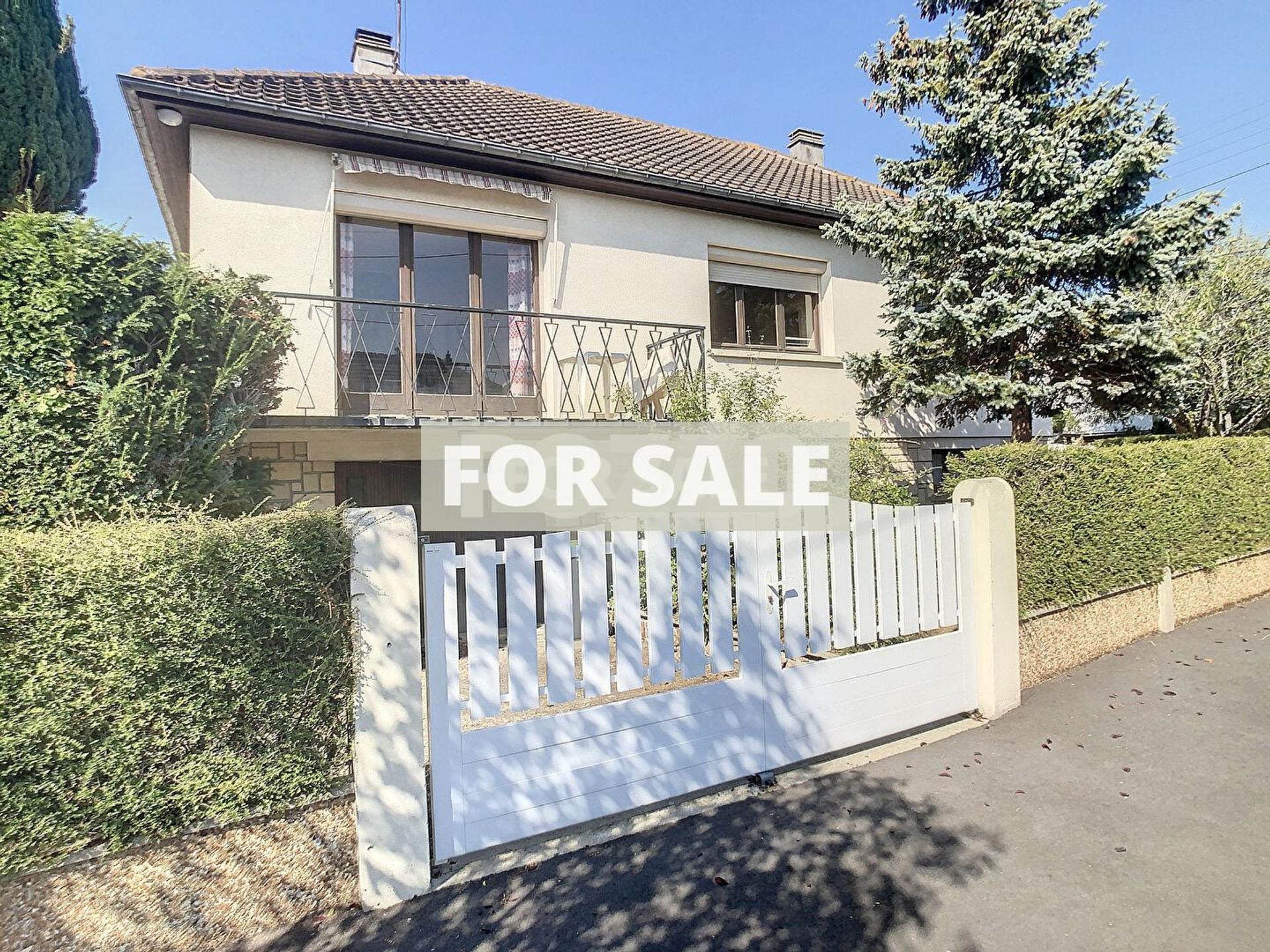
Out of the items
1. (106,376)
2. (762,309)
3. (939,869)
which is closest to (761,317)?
(762,309)

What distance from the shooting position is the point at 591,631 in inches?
139

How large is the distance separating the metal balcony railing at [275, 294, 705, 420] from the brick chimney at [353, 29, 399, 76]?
6.15 m

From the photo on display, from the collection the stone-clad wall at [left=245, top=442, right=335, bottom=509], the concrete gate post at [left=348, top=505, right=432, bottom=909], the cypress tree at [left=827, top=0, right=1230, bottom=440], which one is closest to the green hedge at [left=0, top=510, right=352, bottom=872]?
the concrete gate post at [left=348, top=505, right=432, bottom=909]

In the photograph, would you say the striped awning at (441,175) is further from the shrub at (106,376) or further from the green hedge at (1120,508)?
the green hedge at (1120,508)

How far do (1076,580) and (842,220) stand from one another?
21.0 feet

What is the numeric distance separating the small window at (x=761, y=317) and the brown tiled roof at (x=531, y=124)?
4.96ft

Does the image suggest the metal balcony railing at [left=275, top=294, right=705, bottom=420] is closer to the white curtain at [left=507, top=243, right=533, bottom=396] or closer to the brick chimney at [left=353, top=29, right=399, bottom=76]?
the white curtain at [left=507, top=243, right=533, bottom=396]

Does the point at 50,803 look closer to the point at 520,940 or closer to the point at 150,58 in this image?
the point at 520,940

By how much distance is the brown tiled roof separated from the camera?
749 centimetres

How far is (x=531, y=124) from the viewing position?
9859 millimetres

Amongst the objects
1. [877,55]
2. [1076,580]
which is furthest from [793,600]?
[877,55]

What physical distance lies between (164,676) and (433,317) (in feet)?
20.6

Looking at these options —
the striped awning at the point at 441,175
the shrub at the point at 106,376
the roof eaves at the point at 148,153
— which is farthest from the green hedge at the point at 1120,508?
the roof eaves at the point at 148,153

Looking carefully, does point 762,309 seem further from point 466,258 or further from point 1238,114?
point 1238,114
